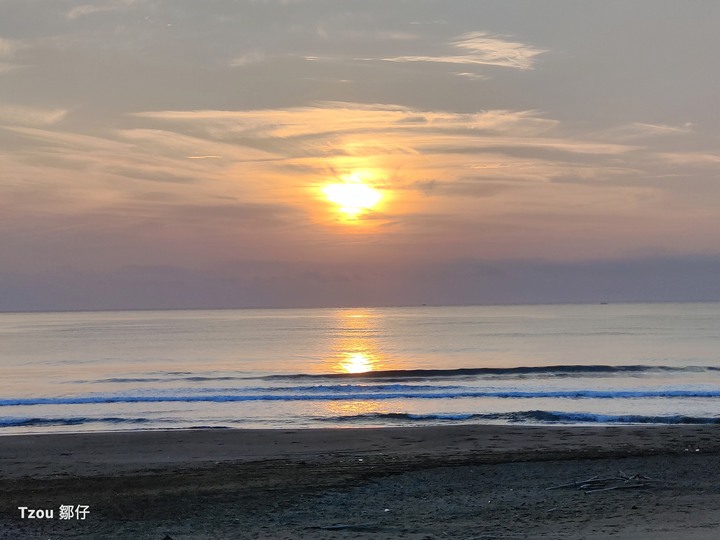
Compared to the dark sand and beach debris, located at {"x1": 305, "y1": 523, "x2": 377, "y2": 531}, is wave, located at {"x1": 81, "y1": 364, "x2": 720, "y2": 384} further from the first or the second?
beach debris, located at {"x1": 305, "y1": 523, "x2": 377, "y2": 531}

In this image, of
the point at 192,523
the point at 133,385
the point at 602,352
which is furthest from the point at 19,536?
the point at 602,352

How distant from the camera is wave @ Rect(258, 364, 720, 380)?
42.3 m

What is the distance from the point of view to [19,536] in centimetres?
→ 1016

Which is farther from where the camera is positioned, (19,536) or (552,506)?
(552,506)

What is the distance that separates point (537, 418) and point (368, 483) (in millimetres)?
11658

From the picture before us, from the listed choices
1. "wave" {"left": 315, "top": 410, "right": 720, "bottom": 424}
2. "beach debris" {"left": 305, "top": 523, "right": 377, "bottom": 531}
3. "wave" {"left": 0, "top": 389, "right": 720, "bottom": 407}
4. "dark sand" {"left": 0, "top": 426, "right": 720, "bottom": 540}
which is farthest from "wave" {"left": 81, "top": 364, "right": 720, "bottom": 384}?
"beach debris" {"left": 305, "top": 523, "right": 377, "bottom": 531}

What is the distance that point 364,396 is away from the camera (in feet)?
107

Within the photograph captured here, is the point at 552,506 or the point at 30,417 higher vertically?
the point at 30,417

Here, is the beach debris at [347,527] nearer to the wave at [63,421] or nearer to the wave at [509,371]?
the wave at [63,421]

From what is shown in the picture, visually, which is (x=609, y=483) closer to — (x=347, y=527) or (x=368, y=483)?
(x=368, y=483)

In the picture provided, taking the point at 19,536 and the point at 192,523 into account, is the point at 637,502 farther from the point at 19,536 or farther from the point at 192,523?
the point at 19,536

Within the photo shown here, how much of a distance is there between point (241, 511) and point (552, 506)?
4623mm

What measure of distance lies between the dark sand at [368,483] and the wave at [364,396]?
10619 millimetres

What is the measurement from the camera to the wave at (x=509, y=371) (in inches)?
1666
